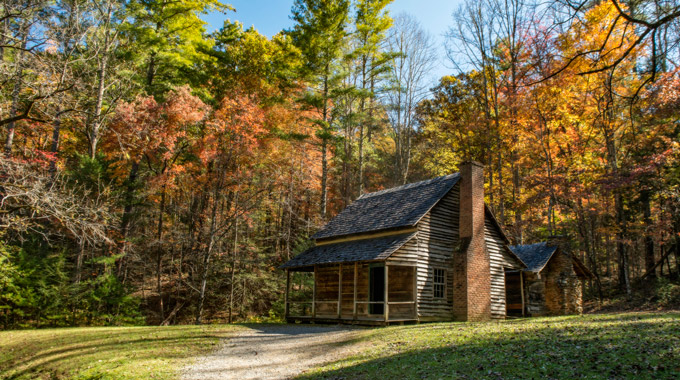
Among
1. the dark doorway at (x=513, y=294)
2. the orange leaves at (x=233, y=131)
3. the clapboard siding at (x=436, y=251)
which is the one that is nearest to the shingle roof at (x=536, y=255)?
the dark doorway at (x=513, y=294)

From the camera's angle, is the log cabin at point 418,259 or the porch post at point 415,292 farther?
the log cabin at point 418,259

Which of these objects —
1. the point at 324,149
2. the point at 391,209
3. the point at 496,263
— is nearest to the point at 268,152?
the point at 324,149

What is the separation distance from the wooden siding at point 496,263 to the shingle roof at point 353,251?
15.5 ft

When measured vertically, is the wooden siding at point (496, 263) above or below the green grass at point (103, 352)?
above

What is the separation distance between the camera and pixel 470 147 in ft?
110

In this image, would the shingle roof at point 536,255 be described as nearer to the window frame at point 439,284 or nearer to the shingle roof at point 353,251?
the window frame at point 439,284

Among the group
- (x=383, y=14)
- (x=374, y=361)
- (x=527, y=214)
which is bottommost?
(x=374, y=361)

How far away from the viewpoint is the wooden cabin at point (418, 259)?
1812 cm

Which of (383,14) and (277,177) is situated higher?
(383,14)

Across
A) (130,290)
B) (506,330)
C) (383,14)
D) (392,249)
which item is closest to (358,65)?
(383,14)

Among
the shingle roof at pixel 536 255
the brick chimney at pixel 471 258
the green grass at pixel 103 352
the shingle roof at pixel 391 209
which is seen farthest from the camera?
the shingle roof at pixel 536 255

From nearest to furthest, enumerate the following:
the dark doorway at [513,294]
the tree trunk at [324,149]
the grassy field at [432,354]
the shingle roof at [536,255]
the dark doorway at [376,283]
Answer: the grassy field at [432,354]
the dark doorway at [376,283]
the shingle roof at [536,255]
the dark doorway at [513,294]
the tree trunk at [324,149]

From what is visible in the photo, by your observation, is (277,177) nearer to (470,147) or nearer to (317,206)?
(317,206)

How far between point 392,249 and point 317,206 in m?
20.4
